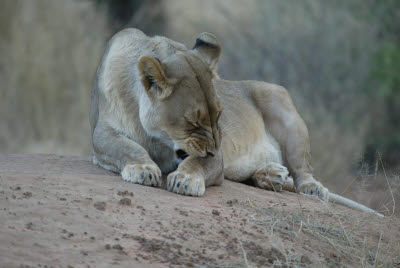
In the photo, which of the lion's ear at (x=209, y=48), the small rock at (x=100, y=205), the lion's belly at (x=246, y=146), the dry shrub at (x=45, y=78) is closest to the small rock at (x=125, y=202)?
the small rock at (x=100, y=205)

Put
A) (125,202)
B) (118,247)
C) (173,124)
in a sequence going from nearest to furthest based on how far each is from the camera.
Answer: (118,247) → (125,202) → (173,124)

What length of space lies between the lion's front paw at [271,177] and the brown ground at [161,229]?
3.11 ft

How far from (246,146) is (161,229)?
107 inches

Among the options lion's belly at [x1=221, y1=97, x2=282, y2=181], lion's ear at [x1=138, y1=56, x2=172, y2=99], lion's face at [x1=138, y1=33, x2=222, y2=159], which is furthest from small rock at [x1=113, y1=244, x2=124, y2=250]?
lion's belly at [x1=221, y1=97, x2=282, y2=181]

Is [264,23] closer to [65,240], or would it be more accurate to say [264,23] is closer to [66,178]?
[66,178]

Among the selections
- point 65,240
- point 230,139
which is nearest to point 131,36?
point 230,139

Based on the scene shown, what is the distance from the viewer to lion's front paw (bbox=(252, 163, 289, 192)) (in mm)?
5195

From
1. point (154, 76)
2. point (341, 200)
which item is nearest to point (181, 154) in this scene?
point (154, 76)

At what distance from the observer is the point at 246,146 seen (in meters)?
5.74

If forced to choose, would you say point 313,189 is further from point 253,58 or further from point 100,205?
point 253,58

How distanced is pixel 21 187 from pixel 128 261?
3.06ft

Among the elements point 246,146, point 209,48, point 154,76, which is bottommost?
point 246,146

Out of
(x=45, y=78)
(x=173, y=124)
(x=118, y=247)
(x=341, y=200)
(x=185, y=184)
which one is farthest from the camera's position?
(x=45, y=78)

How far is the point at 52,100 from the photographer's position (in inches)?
316
